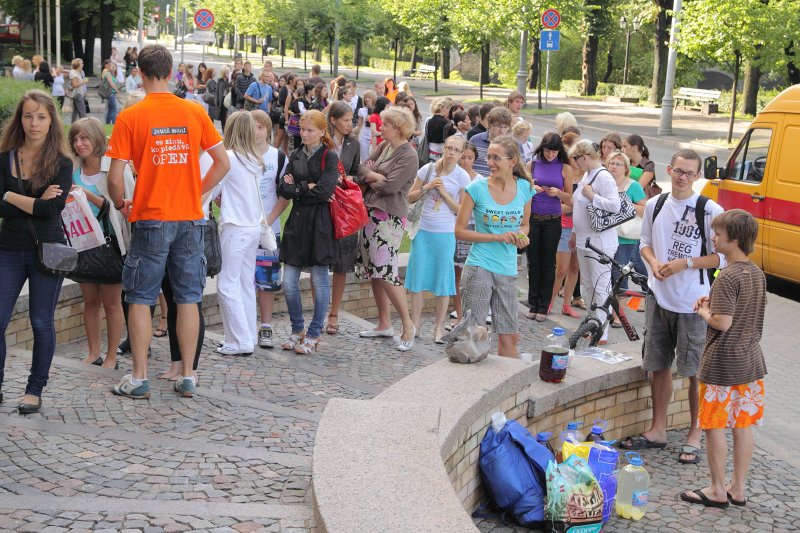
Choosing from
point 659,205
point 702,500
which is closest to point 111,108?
point 659,205

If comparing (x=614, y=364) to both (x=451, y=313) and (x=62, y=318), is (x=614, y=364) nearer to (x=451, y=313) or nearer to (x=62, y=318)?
(x=451, y=313)

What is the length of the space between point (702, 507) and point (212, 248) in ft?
11.9

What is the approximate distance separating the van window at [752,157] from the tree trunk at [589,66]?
3969cm

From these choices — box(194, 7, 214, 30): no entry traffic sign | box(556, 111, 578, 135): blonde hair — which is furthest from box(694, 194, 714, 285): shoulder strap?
box(194, 7, 214, 30): no entry traffic sign

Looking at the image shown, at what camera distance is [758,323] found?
598 cm

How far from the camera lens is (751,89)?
124ft

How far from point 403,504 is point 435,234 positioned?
4825 millimetres

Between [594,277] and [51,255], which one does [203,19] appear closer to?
[594,277]

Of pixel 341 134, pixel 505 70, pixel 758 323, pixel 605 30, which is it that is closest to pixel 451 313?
pixel 341 134

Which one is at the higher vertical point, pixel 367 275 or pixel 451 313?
pixel 367 275

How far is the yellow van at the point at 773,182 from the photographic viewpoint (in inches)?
471

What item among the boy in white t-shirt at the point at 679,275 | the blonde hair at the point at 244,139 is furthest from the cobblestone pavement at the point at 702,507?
the blonde hair at the point at 244,139

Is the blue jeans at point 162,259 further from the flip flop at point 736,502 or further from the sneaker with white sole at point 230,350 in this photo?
the flip flop at point 736,502

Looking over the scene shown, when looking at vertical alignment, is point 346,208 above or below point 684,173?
below
